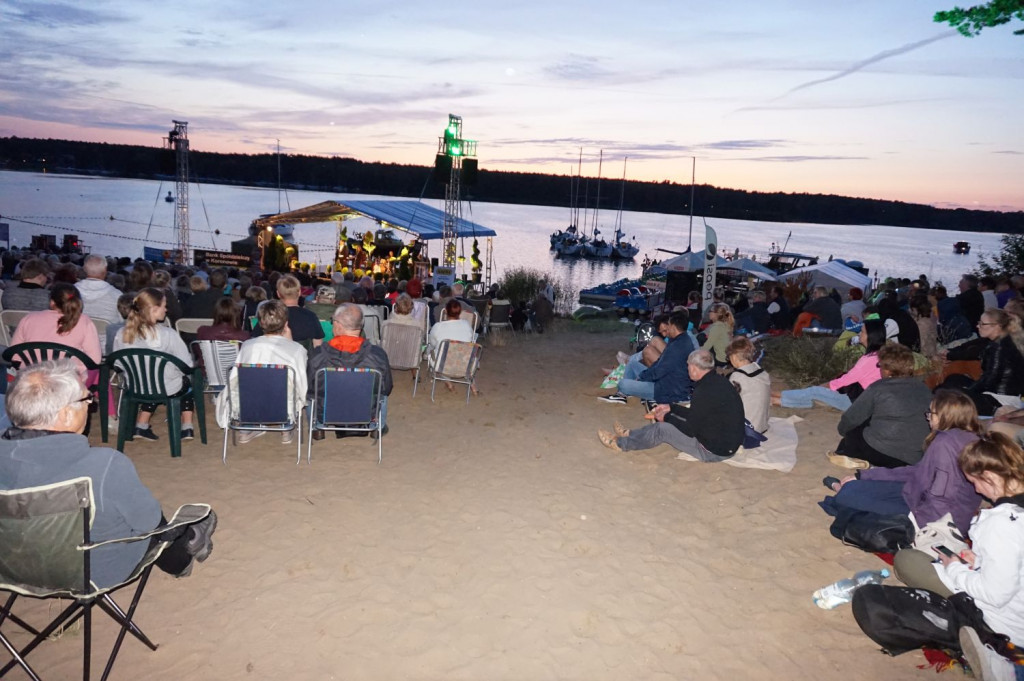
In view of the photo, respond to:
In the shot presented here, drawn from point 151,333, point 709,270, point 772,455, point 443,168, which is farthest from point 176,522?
point 443,168

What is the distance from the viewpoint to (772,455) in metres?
5.49

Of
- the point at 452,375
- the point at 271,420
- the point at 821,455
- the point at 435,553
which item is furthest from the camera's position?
the point at 452,375

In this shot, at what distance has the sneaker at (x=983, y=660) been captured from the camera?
2.62 m

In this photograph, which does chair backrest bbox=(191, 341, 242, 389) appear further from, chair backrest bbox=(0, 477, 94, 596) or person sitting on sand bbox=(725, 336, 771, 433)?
person sitting on sand bbox=(725, 336, 771, 433)

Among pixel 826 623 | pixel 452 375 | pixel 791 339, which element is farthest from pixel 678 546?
pixel 791 339

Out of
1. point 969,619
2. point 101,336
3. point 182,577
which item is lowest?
point 182,577

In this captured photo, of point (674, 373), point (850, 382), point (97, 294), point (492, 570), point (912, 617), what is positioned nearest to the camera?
point (912, 617)

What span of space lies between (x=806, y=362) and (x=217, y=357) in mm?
7201

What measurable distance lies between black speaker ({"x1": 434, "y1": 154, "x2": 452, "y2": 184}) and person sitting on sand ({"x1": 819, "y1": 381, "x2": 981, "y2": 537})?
14.7 metres

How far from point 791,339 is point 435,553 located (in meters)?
8.29

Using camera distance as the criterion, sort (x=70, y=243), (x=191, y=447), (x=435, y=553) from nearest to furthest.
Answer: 1. (x=435, y=553)
2. (x=191, y=447)
3. (x=70, y=243)

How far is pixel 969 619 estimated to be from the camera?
2.82m

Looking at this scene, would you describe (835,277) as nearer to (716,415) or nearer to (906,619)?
(716,415)

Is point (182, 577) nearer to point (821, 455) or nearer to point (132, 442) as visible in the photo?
point (132, 442)
